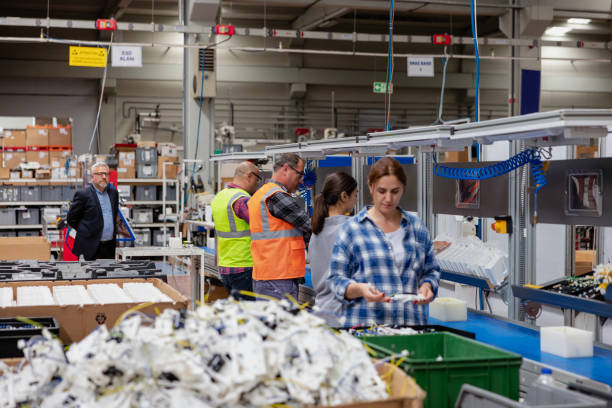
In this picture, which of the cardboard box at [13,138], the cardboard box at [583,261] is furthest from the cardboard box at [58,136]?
the cardboard box at [583,261]

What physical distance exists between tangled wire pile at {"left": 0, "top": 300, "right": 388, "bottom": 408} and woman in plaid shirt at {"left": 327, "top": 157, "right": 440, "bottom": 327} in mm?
1057

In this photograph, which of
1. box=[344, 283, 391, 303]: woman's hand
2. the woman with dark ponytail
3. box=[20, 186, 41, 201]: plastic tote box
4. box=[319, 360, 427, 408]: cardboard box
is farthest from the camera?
box=[20, 186, 41, 201]: plastic tote box

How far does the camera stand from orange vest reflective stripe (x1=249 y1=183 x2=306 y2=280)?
410 centimetres

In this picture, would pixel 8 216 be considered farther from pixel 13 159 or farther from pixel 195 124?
pixel 195 124

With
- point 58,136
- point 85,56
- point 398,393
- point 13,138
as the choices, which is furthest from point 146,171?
point 398,393

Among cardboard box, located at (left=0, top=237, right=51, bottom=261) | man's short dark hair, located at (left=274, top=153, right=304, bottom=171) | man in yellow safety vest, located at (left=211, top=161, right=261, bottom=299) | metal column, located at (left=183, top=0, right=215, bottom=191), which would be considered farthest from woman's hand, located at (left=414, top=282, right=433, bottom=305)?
metal column, located at (left=183, top=0, right=215, bottom=191)

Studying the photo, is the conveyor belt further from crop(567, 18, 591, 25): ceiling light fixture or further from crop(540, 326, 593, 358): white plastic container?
crop(567, 18, 591, 25): ceiling light fixture

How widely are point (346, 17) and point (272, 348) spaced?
15150mm

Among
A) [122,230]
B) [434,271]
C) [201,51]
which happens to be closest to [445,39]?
[201,51]

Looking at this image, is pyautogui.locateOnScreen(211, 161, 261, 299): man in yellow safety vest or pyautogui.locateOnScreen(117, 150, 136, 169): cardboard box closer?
pyautogui.locateOnScreen(211, 161, 261, 299): man in yellow safety vest

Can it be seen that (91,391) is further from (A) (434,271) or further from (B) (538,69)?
(B) (538,69)

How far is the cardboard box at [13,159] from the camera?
38.2 ft

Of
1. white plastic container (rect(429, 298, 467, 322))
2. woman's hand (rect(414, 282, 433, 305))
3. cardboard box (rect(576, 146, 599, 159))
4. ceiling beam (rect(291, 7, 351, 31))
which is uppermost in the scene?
ceiling beam (rect(291, 7, 351, 31))

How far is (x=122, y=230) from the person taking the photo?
727 cm
